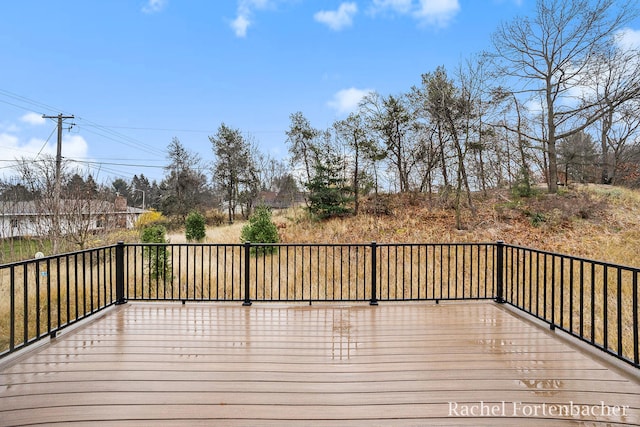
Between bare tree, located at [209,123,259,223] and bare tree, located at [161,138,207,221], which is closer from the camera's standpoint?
bare tree, located at [209,123,259,223]

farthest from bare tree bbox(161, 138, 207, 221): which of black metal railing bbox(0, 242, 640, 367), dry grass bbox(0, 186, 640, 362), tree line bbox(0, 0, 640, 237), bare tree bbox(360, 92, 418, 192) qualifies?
bare tree bbox(360, 92, 418, 192)

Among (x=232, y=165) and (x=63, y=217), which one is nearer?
(x=63, y=217)

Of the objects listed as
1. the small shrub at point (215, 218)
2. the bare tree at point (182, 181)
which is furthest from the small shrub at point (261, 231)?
the bare tree at point (182, 181)

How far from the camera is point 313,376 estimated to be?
2.31m

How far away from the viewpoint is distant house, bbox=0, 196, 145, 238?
8.98 meters

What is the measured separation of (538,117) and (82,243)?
16.0 metres

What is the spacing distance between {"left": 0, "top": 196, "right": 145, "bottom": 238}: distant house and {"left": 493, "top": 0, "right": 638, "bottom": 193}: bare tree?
14.2 m


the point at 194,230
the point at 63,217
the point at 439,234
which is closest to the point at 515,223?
the point at 439,234

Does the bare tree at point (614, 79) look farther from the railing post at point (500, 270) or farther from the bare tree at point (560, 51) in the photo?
the railing post at point (500, 270)

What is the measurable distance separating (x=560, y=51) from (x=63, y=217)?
55.0 ft

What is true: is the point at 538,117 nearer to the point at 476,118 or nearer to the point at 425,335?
the point at 476,118

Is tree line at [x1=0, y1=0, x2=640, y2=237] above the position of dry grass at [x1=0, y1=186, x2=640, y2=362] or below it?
above

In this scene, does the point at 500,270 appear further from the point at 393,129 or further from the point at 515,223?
the point at 393,129

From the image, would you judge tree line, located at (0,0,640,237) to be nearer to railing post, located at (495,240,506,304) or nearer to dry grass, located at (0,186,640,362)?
dry grass, located at (0,186,640,362)
